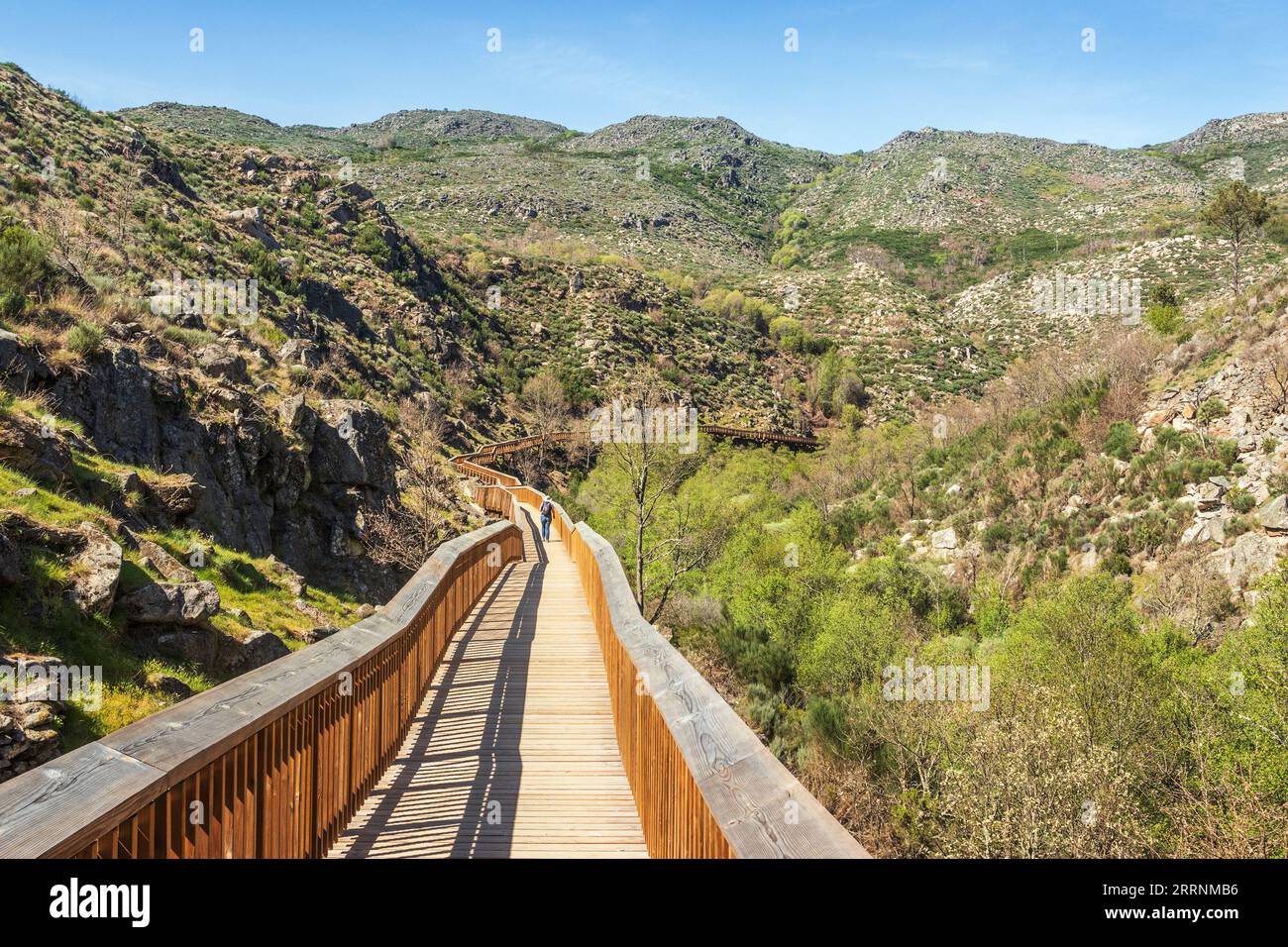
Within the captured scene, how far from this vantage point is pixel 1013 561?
81.0 ft

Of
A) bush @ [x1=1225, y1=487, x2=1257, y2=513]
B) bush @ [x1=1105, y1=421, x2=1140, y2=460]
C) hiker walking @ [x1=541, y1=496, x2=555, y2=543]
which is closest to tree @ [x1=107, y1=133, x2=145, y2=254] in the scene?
hiker walking @ [x1=541, y1=496, x2=555, y2=543]

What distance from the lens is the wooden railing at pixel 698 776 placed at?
228cm

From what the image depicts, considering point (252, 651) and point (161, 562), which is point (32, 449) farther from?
point (252, 651)

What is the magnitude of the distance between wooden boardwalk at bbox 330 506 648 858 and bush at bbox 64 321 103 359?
29.2ft

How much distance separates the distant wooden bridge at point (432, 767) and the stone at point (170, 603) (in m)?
2.85

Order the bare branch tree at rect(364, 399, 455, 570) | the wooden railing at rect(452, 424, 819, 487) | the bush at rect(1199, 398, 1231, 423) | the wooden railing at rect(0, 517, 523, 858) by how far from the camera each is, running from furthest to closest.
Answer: the wooden railing at rect(452, 424, 819, 487) < the bush at rect(1199, 398, 1231, 423) < the bare branch tree at rect(364, 399, 455, 570) < the wooden railing at rect(0, 517, 523, 858)

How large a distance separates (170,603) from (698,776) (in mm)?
8367

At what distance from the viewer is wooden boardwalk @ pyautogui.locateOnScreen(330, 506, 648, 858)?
4594 millimetres

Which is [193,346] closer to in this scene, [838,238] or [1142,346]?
[1142,346]

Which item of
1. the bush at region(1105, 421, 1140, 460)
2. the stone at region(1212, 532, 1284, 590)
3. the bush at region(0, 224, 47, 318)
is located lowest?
the stone at region(1212, 532, 1284, 590)

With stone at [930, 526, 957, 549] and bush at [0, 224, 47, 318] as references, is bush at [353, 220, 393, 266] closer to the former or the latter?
bush at [0, 224, 47, 318]

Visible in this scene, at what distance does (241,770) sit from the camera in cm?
313

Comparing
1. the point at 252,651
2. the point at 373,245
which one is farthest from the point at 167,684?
the point at 373,245
